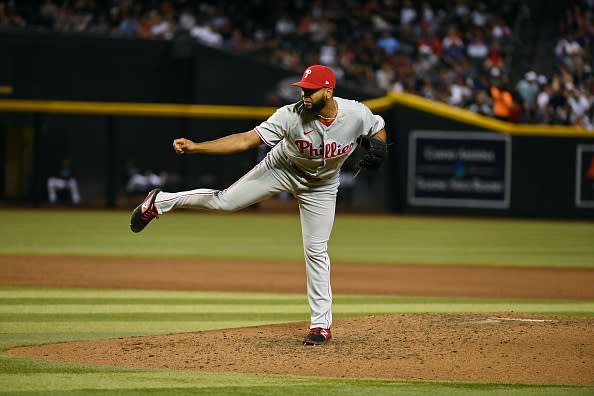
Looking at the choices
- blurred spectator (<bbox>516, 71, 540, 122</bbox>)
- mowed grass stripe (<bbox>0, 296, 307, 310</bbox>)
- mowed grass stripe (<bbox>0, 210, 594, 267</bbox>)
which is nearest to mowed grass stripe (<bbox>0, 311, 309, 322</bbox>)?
mowed grass stripe (<bbox>0, 296, 307, 310</bbox>)

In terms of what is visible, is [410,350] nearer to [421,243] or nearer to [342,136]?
[342,136]

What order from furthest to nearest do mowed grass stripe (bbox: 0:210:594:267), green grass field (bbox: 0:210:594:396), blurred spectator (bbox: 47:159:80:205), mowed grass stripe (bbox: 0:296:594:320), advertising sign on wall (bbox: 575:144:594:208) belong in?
1. blurred spectator (bbox: 47:159:80:205)
2. advertising sign on wall (bbox: 575:144:594:208)
3. mowed grass stripe (bbox: 0:210:594:267)
4. mowed grass stripe (bbox: 0:296:594:320)
5. green grass field (bbox: 0:210:594:396)

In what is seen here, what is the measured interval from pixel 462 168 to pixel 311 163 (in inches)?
516

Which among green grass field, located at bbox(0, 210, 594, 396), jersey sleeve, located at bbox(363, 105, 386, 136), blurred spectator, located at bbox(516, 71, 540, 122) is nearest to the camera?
green grass field, located at bbox(0, 210, 594, 396)

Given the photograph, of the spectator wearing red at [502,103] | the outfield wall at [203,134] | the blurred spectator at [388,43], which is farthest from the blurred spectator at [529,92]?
the blurred spectator at [388,43]

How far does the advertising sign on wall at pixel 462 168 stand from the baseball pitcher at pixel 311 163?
1283 cm

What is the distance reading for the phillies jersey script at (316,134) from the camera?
530 cm

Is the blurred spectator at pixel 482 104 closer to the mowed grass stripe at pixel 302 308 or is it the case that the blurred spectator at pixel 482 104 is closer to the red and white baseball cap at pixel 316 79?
the mowed grass stripe at pixel 302 308

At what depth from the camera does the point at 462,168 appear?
1809 cm

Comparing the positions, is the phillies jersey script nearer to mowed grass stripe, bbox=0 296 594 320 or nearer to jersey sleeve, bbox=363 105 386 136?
jersey sleeve, bbox=363 105 386 136

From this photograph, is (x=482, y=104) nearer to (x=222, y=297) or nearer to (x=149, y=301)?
(x=222, y=297)

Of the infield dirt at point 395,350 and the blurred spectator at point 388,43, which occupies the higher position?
the blurred spectator at point 388,43

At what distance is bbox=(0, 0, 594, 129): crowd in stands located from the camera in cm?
1888

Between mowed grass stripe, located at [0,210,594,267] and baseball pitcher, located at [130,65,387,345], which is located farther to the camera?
mowed grass stripe, located at [0,210,594,267]
